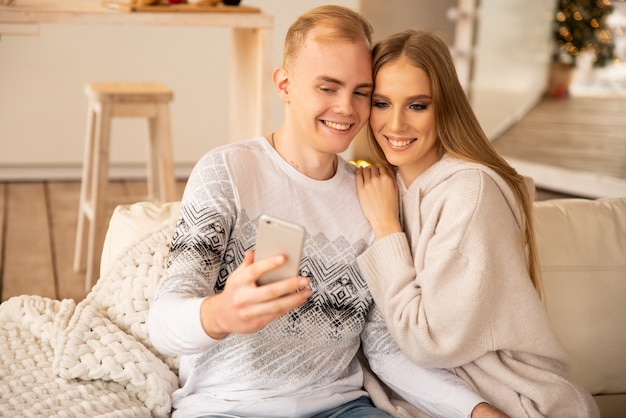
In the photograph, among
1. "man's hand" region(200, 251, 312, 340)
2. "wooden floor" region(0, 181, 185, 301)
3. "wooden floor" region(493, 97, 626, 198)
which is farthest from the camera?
"wooden floor" region(493, 97, 626, 198)

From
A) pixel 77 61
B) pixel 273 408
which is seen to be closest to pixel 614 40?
pixel 77 61

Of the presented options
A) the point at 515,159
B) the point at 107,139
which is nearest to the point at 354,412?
the point at 107,139

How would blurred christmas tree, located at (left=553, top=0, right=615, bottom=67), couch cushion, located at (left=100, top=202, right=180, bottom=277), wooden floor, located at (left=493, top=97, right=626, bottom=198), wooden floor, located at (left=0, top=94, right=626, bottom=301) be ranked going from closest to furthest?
1. couch cushion, located at (left=100, top=202, right=180, bottom=277)
2. wooden floor, located at (left=0, top=94, right=626, bottom=301)
3. blurred christmas tree, located at (left=553, top=0, right=615, bottom=67)
4. wooden floor, located at (left=493, top=97, right=626, bottom=198)

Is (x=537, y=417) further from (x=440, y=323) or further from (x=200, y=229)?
(x=200, y=229)

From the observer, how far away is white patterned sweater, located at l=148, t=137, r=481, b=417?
1496 mm

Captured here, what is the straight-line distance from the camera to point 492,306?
61.1 inches

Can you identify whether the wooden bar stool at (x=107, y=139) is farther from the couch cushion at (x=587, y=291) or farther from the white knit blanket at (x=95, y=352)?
the couch cushion at (x=587, y=291)

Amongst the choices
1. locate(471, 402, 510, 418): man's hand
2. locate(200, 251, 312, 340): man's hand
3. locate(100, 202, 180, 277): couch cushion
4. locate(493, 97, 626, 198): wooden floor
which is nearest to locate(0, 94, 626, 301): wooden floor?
locate(493, 97, 626, 198): wooden floor

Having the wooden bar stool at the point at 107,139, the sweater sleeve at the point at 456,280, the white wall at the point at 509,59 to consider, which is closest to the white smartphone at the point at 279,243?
the sweater sleeve at the point at 456,280

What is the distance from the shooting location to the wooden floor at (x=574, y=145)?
15.5ft

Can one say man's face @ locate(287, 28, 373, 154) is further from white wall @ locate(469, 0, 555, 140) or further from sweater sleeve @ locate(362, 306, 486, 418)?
white wall @ locate(469, 0, 555, 140)

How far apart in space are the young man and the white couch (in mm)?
121

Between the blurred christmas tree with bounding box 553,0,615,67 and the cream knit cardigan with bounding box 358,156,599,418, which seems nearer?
the cream knit cardigan with bounding box 358,156,599,418

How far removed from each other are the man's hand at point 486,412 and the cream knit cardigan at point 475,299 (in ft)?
0.15
